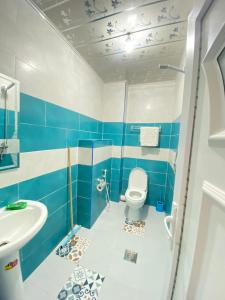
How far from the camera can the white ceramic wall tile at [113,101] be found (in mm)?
2561

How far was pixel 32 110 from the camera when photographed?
1.22 m

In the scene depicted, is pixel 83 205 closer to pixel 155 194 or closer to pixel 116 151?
pixel 116 151

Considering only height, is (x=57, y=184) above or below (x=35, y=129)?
below

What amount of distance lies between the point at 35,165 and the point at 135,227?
165cm

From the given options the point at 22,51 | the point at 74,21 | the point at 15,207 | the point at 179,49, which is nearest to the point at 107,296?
the point at 15,207

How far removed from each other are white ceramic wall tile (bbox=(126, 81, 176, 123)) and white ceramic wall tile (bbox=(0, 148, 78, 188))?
5.28 ft

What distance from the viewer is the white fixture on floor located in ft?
2.94

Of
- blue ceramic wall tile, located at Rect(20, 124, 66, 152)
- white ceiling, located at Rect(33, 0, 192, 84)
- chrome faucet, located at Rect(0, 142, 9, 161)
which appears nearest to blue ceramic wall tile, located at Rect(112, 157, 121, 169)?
blue ceramic wall tile, located at Rect(20, 124, 66, 152)

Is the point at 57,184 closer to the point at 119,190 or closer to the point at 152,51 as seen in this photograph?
the point at 119,190

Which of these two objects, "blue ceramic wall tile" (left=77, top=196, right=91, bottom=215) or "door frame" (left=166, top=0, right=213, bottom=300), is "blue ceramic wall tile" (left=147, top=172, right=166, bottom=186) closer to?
"blue ceramic wall tile" (left=77, top=196, right=91, bottom=215)

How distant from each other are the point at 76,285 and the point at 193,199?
138 cm

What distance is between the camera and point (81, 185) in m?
1.98

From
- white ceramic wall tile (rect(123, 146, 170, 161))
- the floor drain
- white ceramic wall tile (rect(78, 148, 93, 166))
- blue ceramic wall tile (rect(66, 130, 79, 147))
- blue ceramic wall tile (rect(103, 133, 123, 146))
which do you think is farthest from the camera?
blue ceramic wall tile (rect(103, 133, 123, 146))

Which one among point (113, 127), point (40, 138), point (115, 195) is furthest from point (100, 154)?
point (115, 195)
